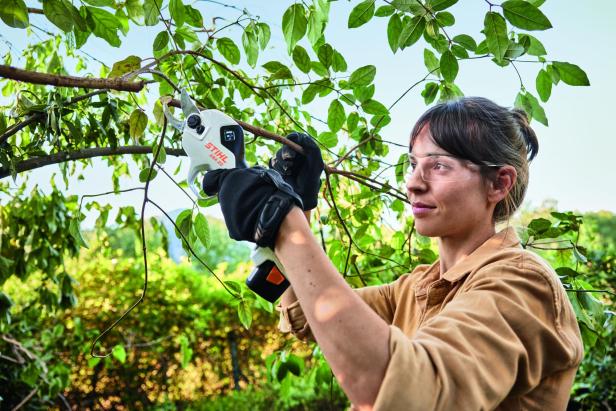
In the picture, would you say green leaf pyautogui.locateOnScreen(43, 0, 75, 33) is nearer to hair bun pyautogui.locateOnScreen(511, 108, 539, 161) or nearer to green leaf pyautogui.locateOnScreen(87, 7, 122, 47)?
green leaf pyautogui.locateOnScreen(87, 7, 122, 47)

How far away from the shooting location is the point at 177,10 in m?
1.62

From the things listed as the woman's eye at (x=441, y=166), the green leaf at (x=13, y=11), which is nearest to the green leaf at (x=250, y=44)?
the green leaf at (x=13, y=11)

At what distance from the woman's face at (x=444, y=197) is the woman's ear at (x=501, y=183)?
0.8 inches

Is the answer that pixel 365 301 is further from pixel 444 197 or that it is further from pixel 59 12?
pixel 59 12

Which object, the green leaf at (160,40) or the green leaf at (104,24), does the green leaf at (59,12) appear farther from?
the green leaf at (160,40)

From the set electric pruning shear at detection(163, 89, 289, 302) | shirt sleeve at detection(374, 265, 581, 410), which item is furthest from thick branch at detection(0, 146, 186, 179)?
shirt sleeve at detection(374, 265, 581, 410)

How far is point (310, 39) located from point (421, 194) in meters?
0.66

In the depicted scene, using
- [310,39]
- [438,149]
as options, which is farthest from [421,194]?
[310,39]

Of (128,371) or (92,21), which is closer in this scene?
(92,21)

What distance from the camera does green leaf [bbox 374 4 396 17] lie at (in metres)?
1.59

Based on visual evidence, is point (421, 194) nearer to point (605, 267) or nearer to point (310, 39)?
point (310, 39)

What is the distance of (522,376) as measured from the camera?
3.07 feet

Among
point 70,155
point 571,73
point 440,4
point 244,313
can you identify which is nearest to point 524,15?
point 440,4

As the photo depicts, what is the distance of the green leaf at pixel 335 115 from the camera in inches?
75.4
